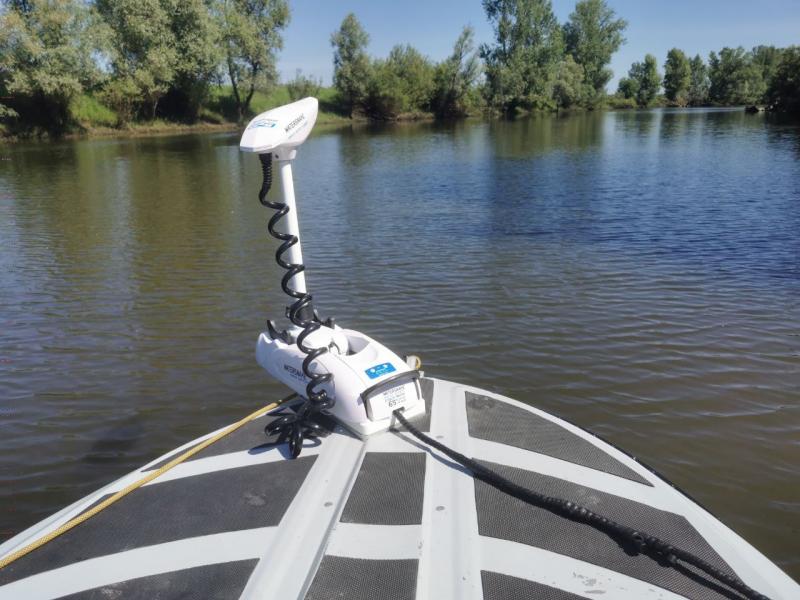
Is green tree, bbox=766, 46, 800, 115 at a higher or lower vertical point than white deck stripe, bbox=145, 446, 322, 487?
higher

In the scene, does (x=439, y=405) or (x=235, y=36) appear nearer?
(x=439, y=405)

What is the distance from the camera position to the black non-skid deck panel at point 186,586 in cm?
222

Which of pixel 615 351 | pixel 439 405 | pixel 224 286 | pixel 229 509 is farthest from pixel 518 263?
pixel 229 509

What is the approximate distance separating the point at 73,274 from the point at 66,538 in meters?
9.01

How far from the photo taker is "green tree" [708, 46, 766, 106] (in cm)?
11050

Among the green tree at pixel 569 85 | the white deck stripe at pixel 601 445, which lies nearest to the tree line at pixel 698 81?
the green tree at pixel 569 85

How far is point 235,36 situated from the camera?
5453cm

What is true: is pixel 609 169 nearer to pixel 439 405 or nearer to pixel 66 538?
pixel 439 405

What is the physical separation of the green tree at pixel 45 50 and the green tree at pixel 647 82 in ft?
329

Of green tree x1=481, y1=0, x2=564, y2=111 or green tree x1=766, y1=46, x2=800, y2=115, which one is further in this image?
green tree x1=481, y1=0, x2=564, y2=111

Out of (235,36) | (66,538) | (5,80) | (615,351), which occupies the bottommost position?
(615,351)

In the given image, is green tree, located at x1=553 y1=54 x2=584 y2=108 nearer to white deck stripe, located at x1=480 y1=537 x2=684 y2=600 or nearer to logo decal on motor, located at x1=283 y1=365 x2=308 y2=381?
logo decal on motor, located at x1=283 y1=365 x2=308 y2=381

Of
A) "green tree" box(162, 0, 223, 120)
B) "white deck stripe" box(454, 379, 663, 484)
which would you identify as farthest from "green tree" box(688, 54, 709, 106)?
"white deck stripe" box(454, 379, 663, 484)

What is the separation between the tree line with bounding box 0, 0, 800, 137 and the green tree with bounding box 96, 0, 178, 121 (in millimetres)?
90
